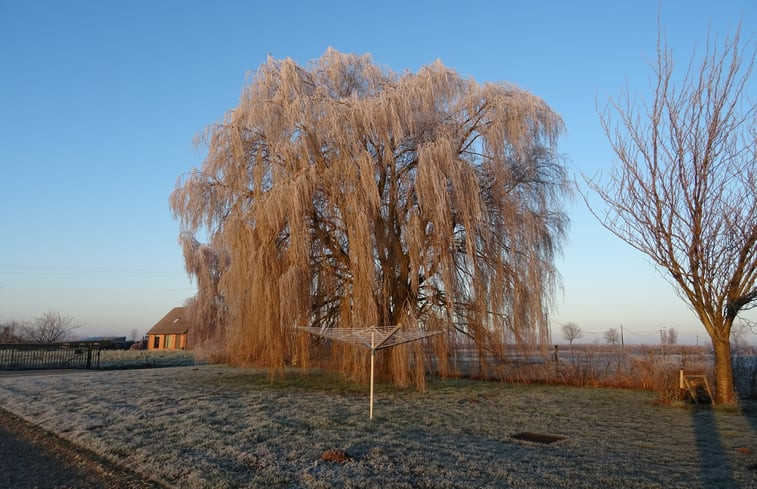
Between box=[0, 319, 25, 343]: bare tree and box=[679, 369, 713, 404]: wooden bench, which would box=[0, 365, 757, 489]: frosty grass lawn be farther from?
box=[0, 319, 25, 343]: bare tree

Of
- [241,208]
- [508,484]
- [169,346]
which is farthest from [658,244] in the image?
[169,346]

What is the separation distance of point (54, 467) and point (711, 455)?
780 centimetres

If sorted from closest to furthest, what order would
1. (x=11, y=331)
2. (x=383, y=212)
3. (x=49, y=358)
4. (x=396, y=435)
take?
(x=396, y=435)
(x=383, y=212)
(x=49, y=358)
(x=11, y=331)

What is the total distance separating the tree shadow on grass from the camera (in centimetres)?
533

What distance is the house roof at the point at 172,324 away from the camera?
147 feet

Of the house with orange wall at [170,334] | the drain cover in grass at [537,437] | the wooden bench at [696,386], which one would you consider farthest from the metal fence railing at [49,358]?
the wooden bench at [696,386]

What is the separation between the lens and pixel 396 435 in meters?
7.52

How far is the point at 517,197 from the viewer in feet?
46.9

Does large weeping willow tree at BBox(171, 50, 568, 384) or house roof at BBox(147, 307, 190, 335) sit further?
house roof at BBox(147, 307, 190, 335)

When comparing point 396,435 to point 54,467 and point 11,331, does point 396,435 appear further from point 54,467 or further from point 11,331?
point 11,331

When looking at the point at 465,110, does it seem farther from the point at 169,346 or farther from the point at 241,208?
the point at 169,346

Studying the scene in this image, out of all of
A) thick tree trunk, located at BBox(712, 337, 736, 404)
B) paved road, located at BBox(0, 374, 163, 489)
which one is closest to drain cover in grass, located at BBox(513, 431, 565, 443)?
paved road, located at BBox(0, 374, 163, 489)

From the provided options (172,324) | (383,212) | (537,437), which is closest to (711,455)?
(537,437)

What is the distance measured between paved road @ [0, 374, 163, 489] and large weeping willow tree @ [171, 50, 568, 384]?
19.9 ft
